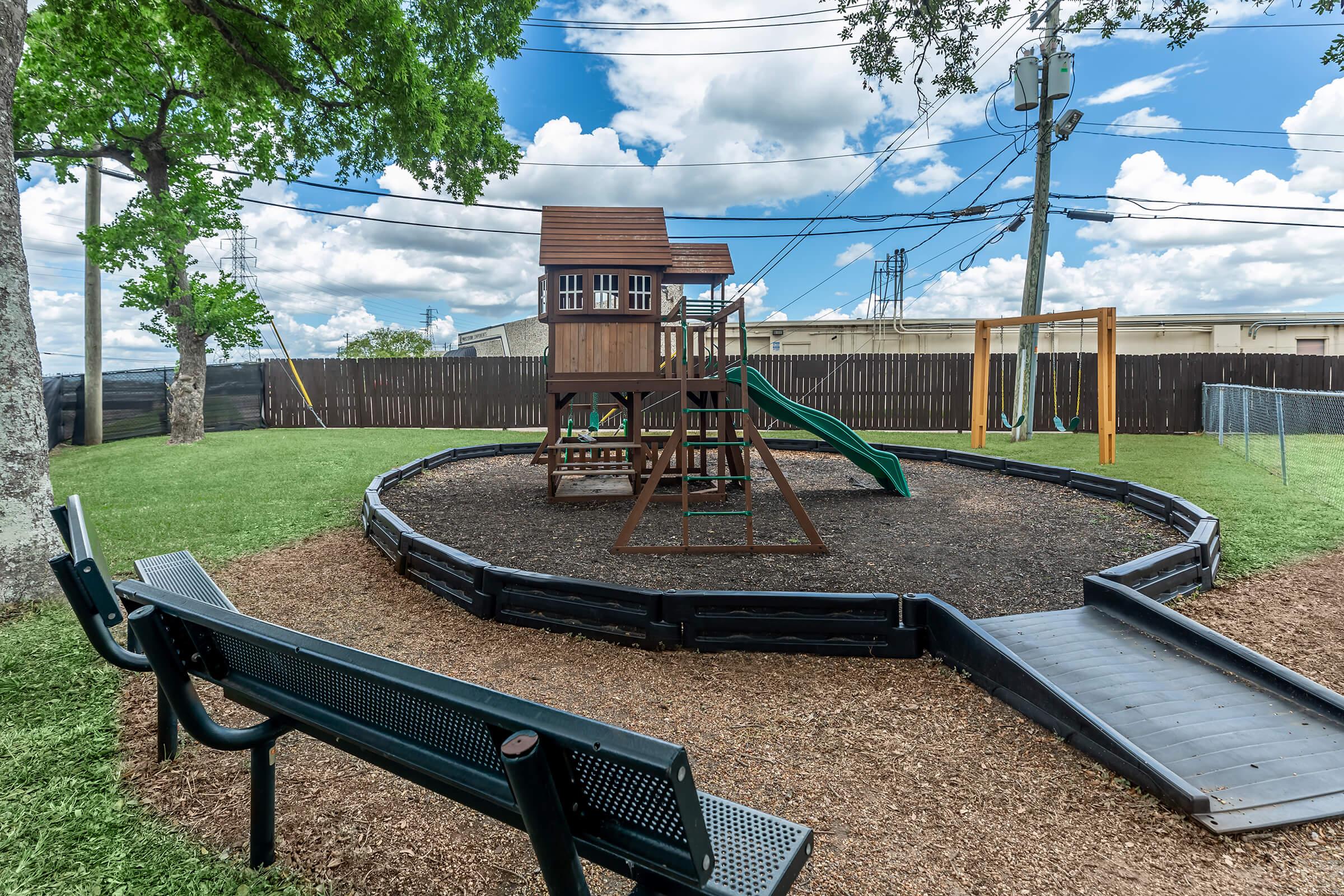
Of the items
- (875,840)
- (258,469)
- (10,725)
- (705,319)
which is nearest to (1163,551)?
(875,840)

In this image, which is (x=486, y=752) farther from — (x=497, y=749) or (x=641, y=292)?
(x=641, y=292)

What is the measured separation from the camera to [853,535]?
24.4ft

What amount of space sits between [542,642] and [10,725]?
2606 mm

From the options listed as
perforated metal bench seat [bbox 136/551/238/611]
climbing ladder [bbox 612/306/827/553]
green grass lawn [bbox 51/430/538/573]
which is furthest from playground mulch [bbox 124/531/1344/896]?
green grass lawn [bbox 51/430/538/573]

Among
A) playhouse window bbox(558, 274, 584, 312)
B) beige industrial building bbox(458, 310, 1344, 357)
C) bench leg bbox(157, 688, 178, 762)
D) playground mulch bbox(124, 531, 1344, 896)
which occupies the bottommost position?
playground mulch bbox(124, 531, 1344, 896)

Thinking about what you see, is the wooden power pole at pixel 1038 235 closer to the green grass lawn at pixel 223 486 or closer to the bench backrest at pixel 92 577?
the green grass lawn at pixel 223 486

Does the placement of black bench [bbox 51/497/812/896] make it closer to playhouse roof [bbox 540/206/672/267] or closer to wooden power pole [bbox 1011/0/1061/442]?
playhouse roof [bbox 540/206/672/267]

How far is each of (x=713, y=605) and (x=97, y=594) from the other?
3.07 metres

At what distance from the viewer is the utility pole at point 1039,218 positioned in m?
15.8

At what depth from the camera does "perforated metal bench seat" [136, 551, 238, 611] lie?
3.52 meters

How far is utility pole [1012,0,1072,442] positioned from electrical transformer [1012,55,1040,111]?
0.11m

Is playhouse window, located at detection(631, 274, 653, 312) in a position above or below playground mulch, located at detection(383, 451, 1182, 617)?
above

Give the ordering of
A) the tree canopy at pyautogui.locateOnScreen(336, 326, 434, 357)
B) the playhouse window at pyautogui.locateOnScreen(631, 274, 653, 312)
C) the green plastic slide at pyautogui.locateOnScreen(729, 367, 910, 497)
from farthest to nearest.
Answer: the tree canopy at pyautogui.locateOnScreen(336, 326, 434, 357), the playhouse window at pyautogui.locateOnScreen(631, 274, 653, 312), the green plastic slide at pyautogui.locateOnScreen(729, 367, 910, 497)

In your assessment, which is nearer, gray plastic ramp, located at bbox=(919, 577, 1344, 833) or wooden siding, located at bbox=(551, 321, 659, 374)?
gray plastic ramp, located at bbox=(919, 577, 1344, 833)
